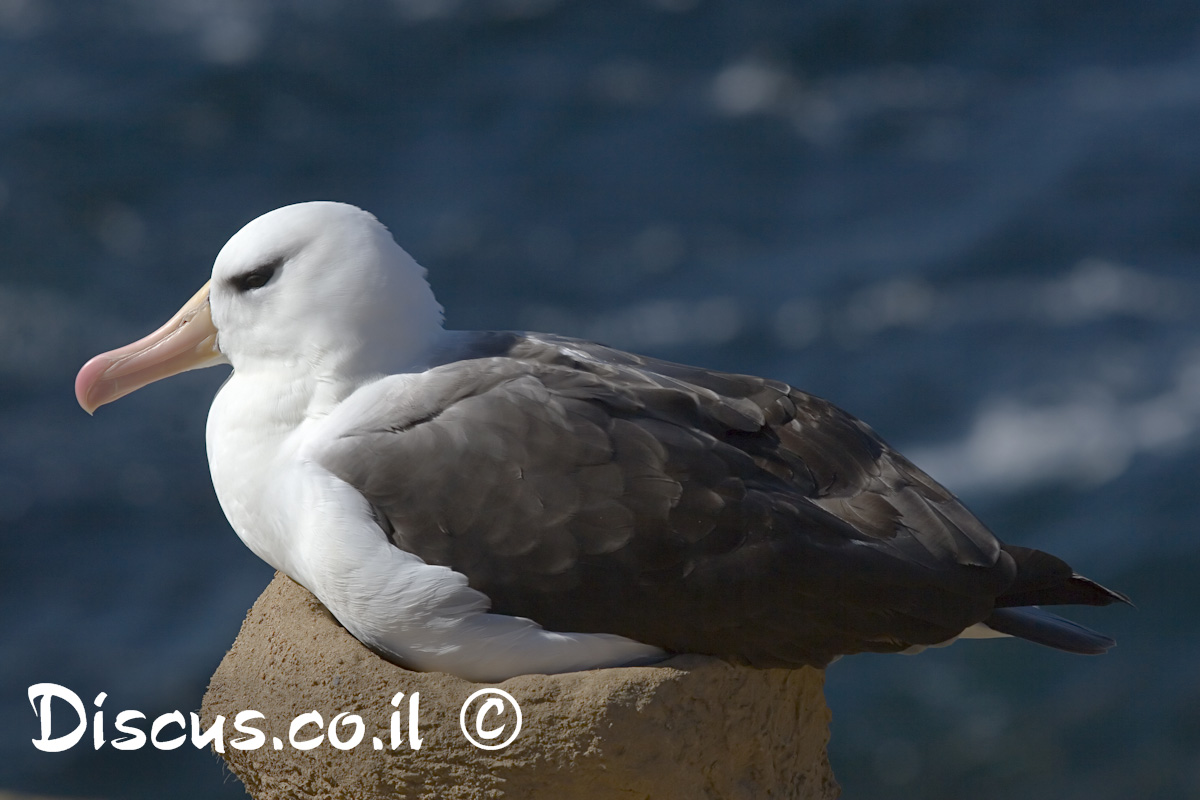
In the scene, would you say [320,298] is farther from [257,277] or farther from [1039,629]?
[1039,629]

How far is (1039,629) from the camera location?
4.11 meters

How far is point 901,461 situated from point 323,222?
1884mm

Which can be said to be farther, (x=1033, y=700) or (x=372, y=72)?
(x=372, y=72)

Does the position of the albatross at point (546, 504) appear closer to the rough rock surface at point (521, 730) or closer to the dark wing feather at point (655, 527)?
the dark wing feather at point (655, 527)

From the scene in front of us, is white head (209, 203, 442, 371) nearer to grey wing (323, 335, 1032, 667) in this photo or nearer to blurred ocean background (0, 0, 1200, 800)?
grey wing (323, 335, 1032, 667)

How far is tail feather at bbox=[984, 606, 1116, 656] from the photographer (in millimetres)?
4098

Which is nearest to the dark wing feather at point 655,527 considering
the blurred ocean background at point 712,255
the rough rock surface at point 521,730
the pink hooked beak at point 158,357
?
the rough rock surface at point 521,730

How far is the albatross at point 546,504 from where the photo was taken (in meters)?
3.88

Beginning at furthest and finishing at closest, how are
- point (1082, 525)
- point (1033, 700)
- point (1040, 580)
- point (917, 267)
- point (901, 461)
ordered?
point (917, 267), point (1082, 525), point (1033, 700), point (901, 461), point (1040, 580)

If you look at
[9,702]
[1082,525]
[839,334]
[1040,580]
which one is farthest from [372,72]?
[1040,580]

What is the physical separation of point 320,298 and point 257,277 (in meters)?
0.24

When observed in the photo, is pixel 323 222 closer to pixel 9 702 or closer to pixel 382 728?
pixel 382 728

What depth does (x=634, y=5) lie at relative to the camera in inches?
591

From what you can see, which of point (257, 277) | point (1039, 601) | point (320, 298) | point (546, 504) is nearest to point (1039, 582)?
point (1039, 601)
